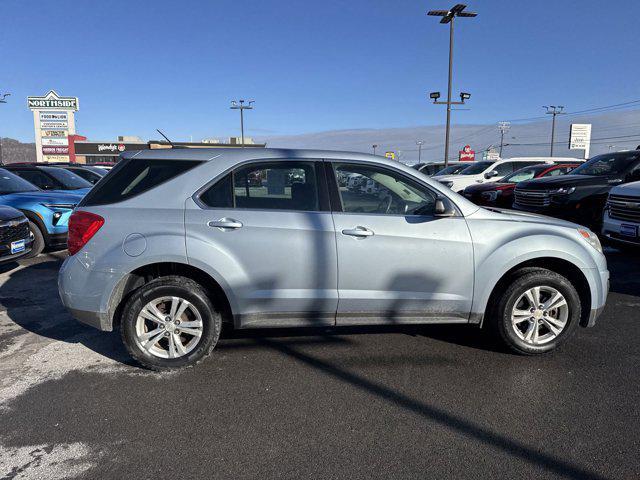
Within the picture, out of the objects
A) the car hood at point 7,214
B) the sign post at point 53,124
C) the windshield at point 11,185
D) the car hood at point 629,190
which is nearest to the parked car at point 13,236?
the car hood at point 7,214

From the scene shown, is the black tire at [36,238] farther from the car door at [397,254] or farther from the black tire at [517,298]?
the black tire at [517,298]

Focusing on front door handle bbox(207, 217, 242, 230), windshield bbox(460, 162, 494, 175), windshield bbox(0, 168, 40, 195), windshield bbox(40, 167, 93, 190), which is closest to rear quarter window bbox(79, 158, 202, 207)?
front door handle bbox(207, 217, 242, 230)

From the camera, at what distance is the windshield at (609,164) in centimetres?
945

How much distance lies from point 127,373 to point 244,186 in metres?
1.75

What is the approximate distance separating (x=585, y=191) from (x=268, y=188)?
26.3 feet

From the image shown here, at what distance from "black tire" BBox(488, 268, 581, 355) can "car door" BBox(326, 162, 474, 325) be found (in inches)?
11.2

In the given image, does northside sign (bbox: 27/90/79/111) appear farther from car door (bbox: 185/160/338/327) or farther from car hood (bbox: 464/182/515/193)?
car door (bbox: 185/160/338/327)

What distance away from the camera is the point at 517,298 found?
3.78m

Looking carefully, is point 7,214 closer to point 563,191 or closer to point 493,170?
point 563,191

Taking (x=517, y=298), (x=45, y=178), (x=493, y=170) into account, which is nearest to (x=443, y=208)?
(x=517, y=298)

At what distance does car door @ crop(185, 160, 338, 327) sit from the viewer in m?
3.50

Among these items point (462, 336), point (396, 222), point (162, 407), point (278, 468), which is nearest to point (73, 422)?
point (162, 407)

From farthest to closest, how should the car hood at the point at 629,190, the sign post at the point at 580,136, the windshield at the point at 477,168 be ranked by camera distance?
the sign post at the point at 580,136
the windshield at the point at 477,168
the car hood at the point at 629,190

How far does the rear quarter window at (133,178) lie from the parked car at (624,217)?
6.23 m
